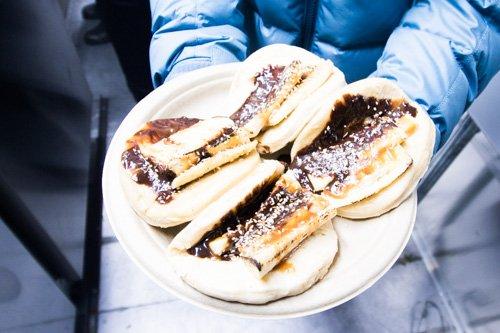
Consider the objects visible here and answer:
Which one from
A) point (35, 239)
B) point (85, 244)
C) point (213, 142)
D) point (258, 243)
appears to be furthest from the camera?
point (85, 244)

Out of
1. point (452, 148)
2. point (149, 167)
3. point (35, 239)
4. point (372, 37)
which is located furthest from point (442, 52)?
point (35, 239)

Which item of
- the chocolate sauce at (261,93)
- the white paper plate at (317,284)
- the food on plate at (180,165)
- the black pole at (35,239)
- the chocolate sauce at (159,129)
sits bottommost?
the black pole at (35,239)

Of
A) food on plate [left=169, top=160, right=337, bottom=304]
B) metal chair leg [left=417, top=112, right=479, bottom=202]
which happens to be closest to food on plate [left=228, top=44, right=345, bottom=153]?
food on plate [left=169, top=160, right=337, bottom=304]

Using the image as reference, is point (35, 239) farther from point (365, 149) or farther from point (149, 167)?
point (365, 149)

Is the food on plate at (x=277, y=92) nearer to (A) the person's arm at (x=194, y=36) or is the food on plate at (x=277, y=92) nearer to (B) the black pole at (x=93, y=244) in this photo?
(A) the person's arm at (x=194, y=36)

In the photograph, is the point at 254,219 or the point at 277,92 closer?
the point at 254,219

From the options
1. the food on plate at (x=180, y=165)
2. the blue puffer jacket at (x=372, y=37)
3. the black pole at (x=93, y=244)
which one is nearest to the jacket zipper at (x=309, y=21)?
the blue puffer jacket at (x=372, y=37)


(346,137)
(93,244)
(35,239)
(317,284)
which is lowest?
(93,244)
